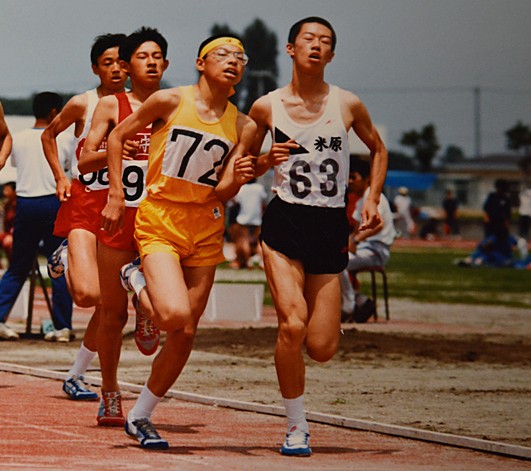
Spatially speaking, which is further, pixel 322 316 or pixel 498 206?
pixel 498 206

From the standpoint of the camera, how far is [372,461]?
26.6 ft

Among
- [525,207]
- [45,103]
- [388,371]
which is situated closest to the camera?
Answer: [388,371]

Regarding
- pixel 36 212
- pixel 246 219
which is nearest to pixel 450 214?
pixel 246 219

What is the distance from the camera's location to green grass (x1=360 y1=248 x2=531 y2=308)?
2462 centimetres

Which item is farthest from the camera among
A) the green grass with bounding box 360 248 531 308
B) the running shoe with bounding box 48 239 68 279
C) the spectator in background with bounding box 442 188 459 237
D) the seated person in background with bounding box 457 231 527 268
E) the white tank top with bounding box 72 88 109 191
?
the spectator in background with bounding box 442 188 459 237

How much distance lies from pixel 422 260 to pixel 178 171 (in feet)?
112

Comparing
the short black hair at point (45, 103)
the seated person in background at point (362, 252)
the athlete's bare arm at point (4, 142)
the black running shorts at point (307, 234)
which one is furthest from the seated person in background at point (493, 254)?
the black running shorts at point (307, 234)

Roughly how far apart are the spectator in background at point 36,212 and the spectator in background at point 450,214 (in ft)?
165

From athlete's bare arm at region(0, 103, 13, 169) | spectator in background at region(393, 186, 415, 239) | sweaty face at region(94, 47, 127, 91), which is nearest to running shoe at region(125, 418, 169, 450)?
sweaty face at region(94, 47, 127, 91)

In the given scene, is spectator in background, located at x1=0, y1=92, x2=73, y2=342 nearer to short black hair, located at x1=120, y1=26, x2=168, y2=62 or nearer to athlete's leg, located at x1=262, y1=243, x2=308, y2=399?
short black hair, located at x1=120, y1=26, x2=168, y2=62

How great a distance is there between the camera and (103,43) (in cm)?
1023

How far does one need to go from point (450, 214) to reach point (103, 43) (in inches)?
2197

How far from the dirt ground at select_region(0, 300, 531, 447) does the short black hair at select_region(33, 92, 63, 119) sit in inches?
90.7

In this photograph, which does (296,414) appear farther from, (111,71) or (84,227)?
(111,71)
